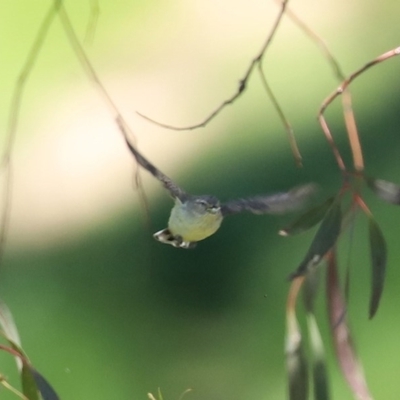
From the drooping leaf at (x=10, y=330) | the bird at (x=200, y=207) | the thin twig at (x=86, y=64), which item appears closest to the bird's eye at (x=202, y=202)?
the bird at (x=200, y=207)

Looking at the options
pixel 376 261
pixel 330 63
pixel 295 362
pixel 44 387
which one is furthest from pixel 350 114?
pixel 44 387

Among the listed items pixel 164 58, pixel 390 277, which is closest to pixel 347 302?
pixel 390 277

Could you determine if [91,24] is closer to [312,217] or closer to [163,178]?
[163,178]

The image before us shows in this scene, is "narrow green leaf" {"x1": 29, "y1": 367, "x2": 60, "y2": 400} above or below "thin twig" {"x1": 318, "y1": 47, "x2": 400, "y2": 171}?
below

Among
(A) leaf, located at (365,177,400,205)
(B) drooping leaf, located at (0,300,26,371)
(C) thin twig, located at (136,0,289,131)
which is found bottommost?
(B) drooping leaf, located at (0,300,26,371)

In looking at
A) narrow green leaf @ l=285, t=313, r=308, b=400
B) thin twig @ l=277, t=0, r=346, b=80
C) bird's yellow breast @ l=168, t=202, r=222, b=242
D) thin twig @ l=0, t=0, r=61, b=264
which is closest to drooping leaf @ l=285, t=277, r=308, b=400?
narrow green leaf @ l=285, t=313, r=308, b=400

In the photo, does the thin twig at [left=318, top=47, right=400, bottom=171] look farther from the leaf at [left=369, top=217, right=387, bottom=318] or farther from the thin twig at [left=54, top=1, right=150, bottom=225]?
the thin twig at [left=54, top=1, right=150, bottom=225]
